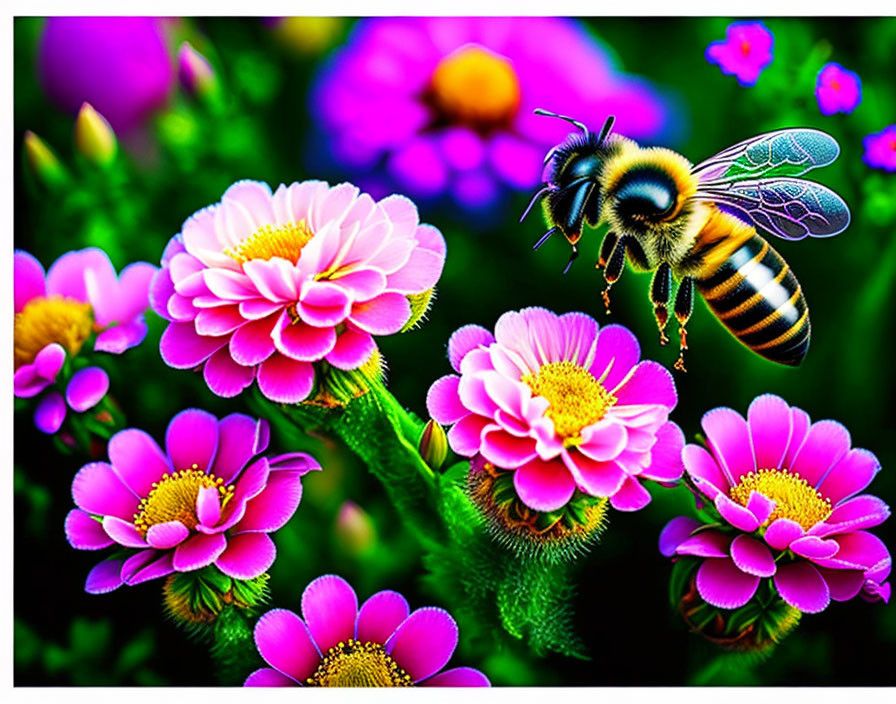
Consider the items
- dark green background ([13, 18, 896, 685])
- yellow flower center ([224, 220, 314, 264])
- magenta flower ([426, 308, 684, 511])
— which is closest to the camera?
magenta flower ([426, 308, 684, 511])

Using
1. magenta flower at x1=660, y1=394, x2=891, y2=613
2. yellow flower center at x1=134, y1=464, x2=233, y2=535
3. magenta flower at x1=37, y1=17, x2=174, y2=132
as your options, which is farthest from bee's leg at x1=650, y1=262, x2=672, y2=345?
Answer: magenta flower at x1=37, y1=17, x2=174, y2=132

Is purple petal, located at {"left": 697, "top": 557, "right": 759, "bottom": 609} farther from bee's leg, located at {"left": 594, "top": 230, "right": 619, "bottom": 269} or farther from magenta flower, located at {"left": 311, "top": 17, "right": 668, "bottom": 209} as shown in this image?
magenta flower, located at {"left": 311, "top": 17, "right": 668, "bottom": 209}

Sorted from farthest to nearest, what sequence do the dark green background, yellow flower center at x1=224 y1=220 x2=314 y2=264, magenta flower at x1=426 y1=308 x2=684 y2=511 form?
the dark green background
yellow flower center at x1=224 y1=220 x2=314 y2=264
magenta flower at x1=426 y1=308 x2=684 y2=511

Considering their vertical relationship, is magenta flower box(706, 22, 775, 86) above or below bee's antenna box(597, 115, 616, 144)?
above

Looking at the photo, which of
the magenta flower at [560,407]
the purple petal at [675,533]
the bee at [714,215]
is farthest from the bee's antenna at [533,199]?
the purple petal at [675,533]

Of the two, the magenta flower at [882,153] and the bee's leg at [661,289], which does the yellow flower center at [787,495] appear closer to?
the bee's leg at [661,289]

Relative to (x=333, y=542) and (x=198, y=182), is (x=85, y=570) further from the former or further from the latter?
(x=198, y=182)

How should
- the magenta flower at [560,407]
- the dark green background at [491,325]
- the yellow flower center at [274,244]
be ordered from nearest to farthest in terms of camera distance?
the magenta flower at [560,407] < the yellow flower center at [274,244] < the dark green background at [491,325]
